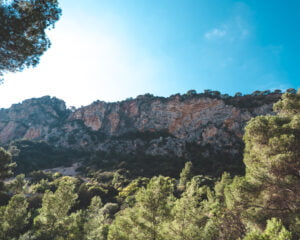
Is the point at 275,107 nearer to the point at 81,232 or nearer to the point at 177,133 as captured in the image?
the point at 81,232

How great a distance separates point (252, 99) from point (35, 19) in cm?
8848

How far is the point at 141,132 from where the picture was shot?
3406 inches

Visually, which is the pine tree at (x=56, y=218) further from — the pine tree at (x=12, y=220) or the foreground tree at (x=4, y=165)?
the foreground tree at (x=4, y=165)

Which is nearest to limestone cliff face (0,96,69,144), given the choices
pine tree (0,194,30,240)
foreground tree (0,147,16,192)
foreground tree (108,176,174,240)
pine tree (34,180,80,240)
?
pine tree (0,194,30,240)

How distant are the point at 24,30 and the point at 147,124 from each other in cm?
8187

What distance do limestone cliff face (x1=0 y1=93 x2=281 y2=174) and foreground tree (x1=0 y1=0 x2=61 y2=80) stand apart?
59.3m

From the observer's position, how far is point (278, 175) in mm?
8703

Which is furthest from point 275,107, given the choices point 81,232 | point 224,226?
point 81,232

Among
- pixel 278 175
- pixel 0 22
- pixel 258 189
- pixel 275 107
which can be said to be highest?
pixel 0 22

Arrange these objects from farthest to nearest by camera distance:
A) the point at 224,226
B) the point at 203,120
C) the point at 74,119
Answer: the point at 74,119
the point at 203,120
the point at 224,226

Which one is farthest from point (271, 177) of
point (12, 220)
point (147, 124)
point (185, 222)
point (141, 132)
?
point (147, 124)

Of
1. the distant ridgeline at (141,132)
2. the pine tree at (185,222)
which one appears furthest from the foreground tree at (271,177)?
the distant ridgeline at (141,132)

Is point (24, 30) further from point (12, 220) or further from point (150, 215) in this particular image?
point (12, 220)

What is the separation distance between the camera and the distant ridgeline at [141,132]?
5953 centimetres
